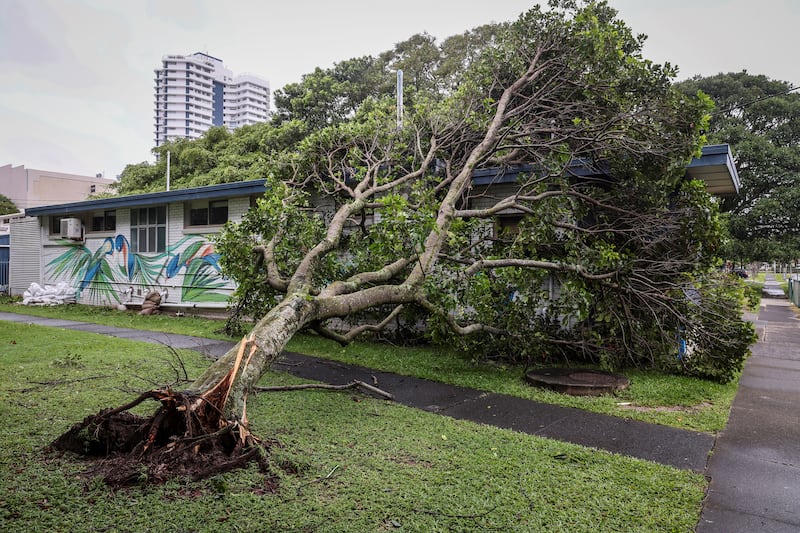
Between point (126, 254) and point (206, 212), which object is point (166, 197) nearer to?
point (206, 212)

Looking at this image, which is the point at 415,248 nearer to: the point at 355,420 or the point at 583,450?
the point at 355,420

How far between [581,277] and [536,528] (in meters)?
5.01

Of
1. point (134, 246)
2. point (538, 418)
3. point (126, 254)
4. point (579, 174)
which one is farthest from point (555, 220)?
point (126, 254)

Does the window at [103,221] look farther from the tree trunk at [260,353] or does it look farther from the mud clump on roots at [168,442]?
the mud clump on roots at [168,442]

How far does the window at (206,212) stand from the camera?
13.7m

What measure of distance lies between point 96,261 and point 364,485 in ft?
54.5

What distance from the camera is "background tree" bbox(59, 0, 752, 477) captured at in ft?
23.5

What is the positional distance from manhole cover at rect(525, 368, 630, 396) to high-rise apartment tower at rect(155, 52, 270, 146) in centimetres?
12923

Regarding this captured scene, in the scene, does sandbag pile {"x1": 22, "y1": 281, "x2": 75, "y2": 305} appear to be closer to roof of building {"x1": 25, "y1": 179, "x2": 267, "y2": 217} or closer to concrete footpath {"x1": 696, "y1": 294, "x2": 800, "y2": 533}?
roof of building {"x1": 25, "y1": 179, "x2": 267, "y2": 217}

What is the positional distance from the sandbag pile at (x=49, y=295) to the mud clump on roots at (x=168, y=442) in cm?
1593

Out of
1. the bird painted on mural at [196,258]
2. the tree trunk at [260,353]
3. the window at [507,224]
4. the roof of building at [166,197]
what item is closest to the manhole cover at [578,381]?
the window at [507,224]

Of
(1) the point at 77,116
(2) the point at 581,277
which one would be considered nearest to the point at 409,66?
(1) the point at 77,116

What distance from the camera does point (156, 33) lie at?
30.8 feet

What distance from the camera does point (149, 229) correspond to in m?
15.4
